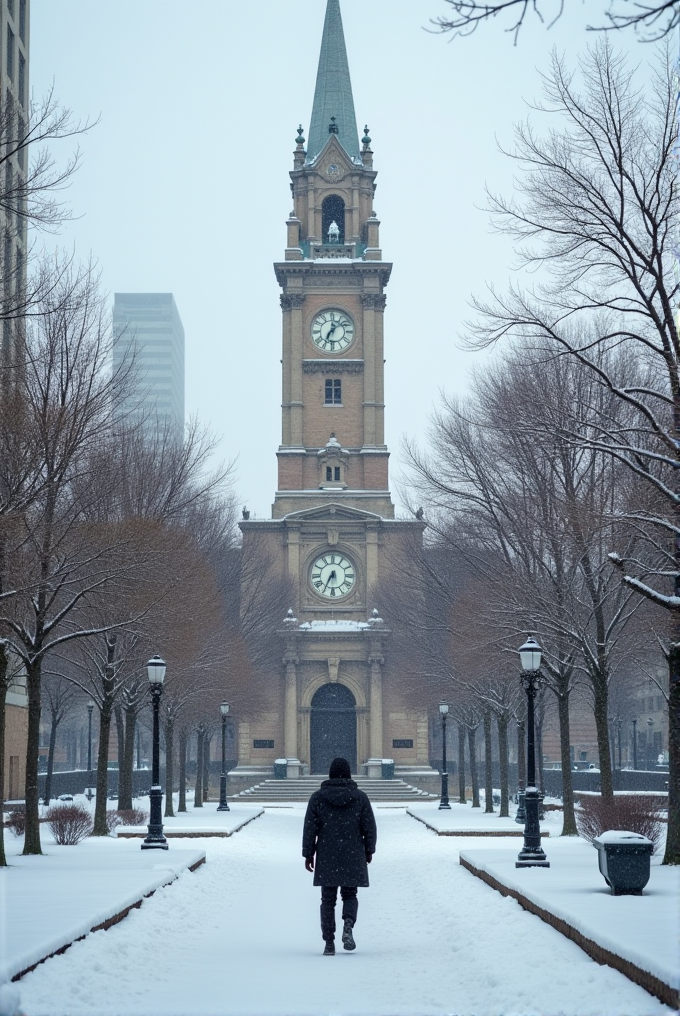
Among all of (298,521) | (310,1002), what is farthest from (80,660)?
(298,521)

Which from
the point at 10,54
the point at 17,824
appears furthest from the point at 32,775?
the point at 10,54

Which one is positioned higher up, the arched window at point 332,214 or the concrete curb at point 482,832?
the arched window at point 332,214

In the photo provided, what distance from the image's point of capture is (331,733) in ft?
231

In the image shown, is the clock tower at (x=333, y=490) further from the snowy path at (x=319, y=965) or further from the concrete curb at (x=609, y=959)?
the concrete curb at (x=609, y=959)

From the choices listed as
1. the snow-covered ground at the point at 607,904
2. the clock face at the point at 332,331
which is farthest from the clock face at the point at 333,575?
the snow-covered ground at the point at 607,904

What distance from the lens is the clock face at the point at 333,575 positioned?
71.7m

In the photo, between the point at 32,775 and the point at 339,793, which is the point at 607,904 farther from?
the point at 32,775

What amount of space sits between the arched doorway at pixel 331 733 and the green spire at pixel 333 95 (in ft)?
101

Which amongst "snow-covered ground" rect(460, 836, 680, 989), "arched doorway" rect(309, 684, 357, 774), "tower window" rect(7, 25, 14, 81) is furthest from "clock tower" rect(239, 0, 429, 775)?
"snow-covered ground" rect(460, 836, 680, 989)

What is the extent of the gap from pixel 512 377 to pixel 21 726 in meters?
26.9

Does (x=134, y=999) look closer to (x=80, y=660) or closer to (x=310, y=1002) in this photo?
(x=310, y=1002)

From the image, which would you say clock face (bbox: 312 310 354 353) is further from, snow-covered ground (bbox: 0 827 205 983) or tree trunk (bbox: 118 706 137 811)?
snow-covered ground (bbox: 0 827 205 983)

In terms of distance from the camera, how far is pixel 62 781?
62.7 meters

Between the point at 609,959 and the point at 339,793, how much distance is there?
11.4ft
